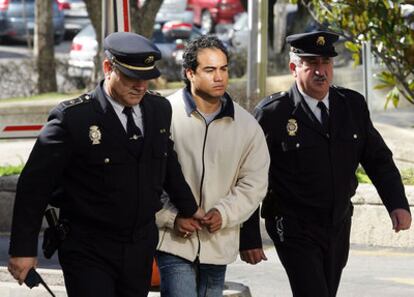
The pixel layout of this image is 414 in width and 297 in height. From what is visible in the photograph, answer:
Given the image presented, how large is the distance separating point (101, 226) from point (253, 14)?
970 cm

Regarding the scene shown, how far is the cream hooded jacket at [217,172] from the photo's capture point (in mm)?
5953

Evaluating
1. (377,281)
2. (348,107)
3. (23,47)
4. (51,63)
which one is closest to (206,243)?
(348,107)

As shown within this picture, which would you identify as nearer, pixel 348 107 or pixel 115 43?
pixel 115 43

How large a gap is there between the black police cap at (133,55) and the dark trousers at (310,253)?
112 centimetres

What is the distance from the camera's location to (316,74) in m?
6.23

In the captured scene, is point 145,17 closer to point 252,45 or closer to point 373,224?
point 252,45

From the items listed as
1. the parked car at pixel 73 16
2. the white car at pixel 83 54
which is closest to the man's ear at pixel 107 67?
the white car at pixel 83 54

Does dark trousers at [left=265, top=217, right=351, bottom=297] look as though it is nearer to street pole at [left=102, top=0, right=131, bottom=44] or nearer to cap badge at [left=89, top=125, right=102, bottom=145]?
cap badge at [left=89, top=125, right=102, bottom=145]

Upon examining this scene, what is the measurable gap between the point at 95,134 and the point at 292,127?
1.15 m

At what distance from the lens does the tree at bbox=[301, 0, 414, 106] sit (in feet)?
37.4

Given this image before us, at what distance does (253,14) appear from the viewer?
1499cm

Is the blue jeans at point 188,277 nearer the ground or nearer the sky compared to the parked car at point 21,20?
nearer the sky

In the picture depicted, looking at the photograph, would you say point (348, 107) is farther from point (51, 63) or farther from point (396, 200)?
point (51, 63)

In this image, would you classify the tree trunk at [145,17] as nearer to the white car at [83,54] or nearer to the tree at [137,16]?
the tree at [137,16]
